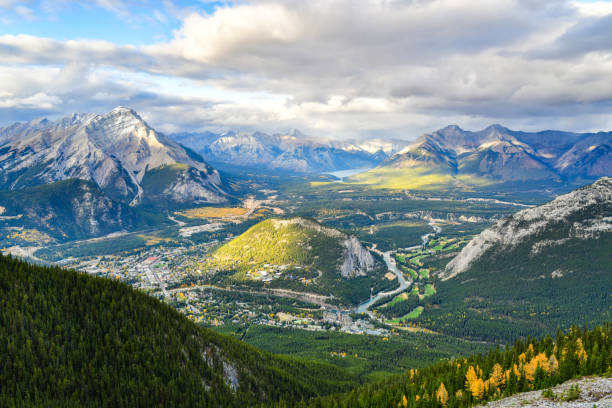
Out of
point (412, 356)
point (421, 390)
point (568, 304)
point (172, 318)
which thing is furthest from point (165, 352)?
point (568, 304)

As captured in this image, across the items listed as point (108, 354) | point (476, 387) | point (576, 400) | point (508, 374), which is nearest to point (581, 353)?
point (508, 374)

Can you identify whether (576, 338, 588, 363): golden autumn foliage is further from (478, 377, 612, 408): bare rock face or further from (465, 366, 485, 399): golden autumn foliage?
(465, 366, 485, 399): golden autumn foliage

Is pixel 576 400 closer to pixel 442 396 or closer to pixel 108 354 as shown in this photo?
pixel 442 396

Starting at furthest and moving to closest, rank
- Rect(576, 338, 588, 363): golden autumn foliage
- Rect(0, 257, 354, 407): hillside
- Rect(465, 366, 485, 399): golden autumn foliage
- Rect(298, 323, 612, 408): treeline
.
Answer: Rect(0, 257, 354, 407): hillside < Rect(576, 338, 588, 363): golden autumn foliage < Rect(465, 366, 485, 399): golden autumn foliage < Rect(298, 323, 612, 408): treeline

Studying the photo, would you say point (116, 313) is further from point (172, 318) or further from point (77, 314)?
point (172, 318)

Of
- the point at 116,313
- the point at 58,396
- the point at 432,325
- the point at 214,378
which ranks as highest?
the point at 116,313

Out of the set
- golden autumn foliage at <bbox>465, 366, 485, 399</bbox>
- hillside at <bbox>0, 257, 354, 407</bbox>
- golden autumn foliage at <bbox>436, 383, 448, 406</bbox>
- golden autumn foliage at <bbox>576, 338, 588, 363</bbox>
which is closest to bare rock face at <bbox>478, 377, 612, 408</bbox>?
golden autumn foliage at <bbox>465, 366, 485, 399</bbox>

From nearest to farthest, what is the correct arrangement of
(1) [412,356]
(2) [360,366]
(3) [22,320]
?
1. (3) [22,320]
2. (2) [360,366]
3. (1) [412,356]
